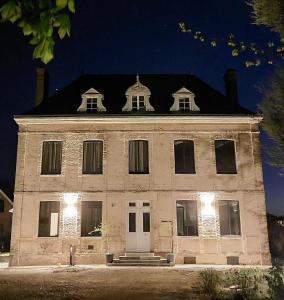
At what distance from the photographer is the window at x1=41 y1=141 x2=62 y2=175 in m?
19.0

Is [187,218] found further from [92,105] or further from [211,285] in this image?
[211,285]

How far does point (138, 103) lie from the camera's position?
19953 mm

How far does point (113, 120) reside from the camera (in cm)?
1927

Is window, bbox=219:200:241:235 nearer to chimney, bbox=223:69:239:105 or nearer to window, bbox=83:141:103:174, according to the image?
chimney, bbox=223:69:239:105

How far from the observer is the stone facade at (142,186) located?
59.4ft

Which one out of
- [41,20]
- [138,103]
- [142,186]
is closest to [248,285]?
[41,20]

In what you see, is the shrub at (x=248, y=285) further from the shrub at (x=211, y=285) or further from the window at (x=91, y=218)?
the window at (x=91, y=218)

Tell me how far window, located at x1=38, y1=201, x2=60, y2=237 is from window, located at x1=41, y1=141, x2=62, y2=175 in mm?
1638

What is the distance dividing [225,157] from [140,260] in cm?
682

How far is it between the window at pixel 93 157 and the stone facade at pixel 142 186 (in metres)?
0.23

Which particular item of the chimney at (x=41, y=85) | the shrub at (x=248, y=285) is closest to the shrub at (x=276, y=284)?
the shrub at (x=248, y=285)

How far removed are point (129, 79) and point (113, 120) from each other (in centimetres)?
461

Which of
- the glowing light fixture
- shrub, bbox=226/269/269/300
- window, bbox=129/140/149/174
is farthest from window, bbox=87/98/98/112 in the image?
shrub, bbox=226/269/269/300

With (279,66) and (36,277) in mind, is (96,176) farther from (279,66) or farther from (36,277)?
(279,66)
